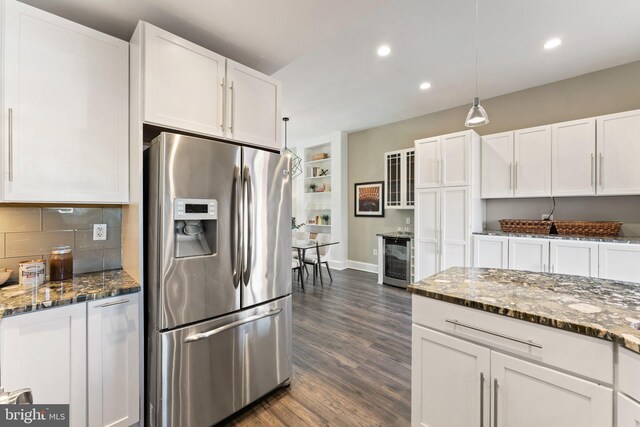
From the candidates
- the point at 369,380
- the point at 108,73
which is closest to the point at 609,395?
the point at 369,380

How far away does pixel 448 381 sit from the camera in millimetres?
1301

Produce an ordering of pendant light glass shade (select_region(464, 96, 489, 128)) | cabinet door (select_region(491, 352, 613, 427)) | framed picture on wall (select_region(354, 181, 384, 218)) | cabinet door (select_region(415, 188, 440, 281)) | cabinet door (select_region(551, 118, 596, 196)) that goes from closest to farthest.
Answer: cabinet door (select_region(491, 352, 613, 427))
pendant light glass shade (select_region(464, 96, 489, 128))
cabinet door (select_region(551, 118, 596, 196))
cabinet door (select_region(415, 188, 440, 281))
framed picture on wall (select_region(354, 181, 384, 218))

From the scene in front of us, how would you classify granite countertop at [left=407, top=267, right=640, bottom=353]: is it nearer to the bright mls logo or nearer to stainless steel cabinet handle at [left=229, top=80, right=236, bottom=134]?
the bright mls logo

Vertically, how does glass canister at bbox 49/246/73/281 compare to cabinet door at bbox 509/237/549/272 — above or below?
above

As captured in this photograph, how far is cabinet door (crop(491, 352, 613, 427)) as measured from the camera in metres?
0.94

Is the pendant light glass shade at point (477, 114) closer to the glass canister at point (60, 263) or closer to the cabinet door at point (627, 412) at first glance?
the cabinet door at point (627, 412)

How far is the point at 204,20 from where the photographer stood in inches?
66.4

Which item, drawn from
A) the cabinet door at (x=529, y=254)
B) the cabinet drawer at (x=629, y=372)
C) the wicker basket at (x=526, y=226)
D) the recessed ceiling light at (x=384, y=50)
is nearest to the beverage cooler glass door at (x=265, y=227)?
the cabinet drawer at (x=629, y=372)

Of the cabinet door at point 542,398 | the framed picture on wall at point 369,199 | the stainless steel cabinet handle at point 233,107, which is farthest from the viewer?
the framed picture on wall at point 369,199

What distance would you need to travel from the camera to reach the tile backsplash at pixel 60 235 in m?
1.62

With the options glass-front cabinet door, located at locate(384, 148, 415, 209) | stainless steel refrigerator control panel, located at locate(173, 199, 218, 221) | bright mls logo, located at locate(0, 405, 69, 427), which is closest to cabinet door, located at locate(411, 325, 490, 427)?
stainless steel refrigerator control panel, located at locate(173, 199, 218, 221)

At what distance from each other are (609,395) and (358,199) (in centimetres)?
501

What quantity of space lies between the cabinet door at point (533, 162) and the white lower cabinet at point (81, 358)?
13.9ft

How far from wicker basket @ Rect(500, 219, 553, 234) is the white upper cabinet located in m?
3.25
